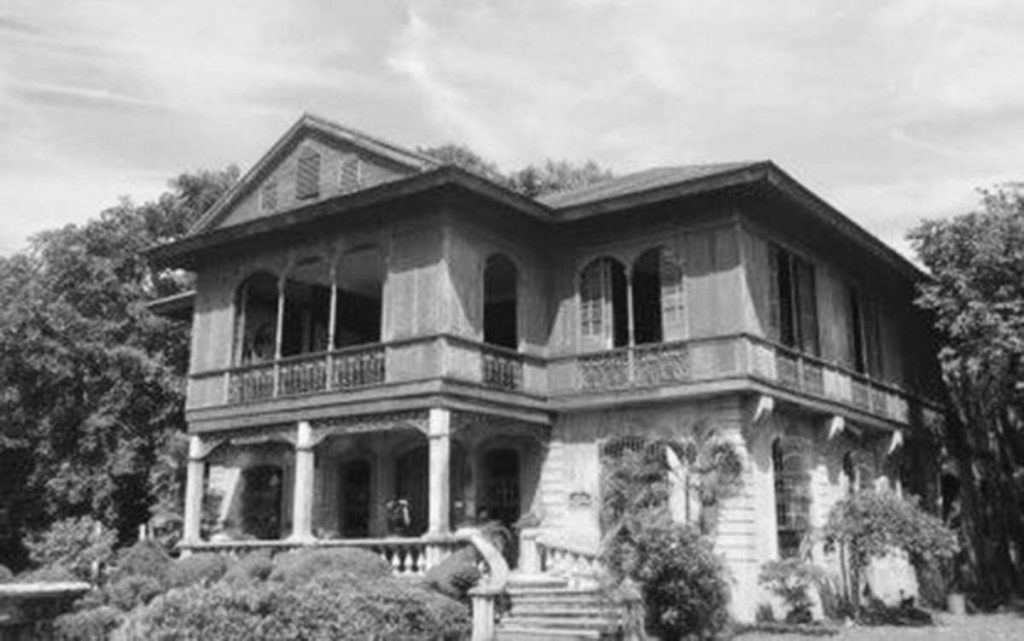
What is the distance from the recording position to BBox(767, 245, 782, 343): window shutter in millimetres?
21422

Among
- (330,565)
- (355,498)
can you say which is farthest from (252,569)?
(355,498)

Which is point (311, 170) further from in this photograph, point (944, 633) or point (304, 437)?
point (944, 633)

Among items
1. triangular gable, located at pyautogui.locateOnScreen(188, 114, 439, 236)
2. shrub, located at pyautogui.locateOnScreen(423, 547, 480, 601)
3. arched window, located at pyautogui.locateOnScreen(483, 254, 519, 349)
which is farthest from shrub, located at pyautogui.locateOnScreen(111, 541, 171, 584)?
arched window, located at pyautogui.locateOnScreen(483, 254, 519, 349)

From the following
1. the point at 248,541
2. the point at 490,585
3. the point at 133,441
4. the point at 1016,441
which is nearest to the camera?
the point at 490,585

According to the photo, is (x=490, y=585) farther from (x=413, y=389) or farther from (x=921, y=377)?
(x=921, y=377)

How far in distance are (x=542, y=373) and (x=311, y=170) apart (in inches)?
257

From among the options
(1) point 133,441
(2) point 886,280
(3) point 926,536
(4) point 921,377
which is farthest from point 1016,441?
(1) point 133,441

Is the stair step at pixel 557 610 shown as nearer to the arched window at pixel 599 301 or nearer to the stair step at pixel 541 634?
the stair step at pixel 541 634

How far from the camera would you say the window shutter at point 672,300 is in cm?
2106

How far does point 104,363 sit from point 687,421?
19296 millimetres

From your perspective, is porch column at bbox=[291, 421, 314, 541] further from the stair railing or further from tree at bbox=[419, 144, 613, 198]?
tree at bbox=[419, 144, 613, 198]

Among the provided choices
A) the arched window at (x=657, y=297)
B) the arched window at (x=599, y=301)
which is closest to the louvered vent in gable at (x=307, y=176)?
the arched window at (x=599, y=301)

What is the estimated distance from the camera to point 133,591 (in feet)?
66.5

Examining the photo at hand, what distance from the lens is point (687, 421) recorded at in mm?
20703
